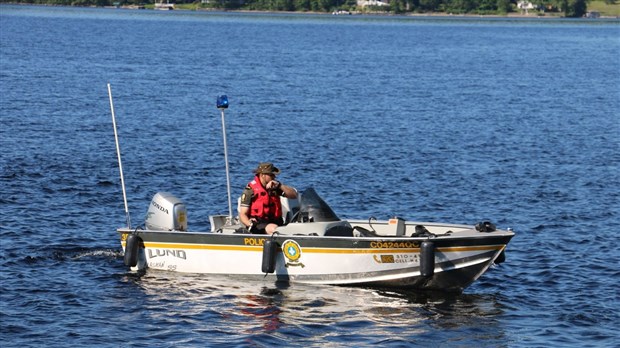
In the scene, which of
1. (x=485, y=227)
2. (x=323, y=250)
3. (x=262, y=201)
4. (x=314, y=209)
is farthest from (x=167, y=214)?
(x=485, y=227)

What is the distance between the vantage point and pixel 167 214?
939 inches

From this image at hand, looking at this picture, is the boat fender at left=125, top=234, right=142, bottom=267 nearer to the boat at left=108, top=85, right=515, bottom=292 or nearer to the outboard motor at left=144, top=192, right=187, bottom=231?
the boat at left=108, top=85, right=515, bottom=292

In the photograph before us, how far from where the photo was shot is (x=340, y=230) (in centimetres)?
2270

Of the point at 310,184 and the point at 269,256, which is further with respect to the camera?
the point at 310,184

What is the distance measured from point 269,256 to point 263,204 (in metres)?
1.28

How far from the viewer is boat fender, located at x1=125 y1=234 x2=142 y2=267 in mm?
23625

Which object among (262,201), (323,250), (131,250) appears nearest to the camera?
(323,250)

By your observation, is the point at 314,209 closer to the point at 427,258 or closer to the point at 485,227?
the point at 427,258

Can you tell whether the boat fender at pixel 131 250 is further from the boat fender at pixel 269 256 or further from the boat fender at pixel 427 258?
the boat fender at pixel 427 258

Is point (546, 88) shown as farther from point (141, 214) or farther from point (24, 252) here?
point (24, 252)

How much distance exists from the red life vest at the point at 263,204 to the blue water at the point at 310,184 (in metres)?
1.37

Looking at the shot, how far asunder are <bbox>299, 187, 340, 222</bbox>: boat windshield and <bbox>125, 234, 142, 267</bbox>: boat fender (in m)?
3.40

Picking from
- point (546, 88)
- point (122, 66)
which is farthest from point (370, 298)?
point (122, 66)

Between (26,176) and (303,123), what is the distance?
1864cm
